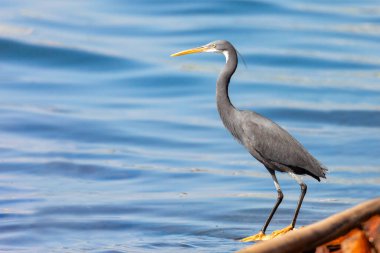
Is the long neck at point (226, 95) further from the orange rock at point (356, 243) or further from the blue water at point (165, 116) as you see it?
the orange rock at point (356, 243)

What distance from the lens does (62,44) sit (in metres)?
19.1

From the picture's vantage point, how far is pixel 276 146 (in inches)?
313

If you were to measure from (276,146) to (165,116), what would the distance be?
7.22 metres

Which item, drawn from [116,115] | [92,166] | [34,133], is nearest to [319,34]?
[116,115]

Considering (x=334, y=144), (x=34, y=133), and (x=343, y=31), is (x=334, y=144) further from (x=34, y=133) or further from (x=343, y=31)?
(x=343, y=31)

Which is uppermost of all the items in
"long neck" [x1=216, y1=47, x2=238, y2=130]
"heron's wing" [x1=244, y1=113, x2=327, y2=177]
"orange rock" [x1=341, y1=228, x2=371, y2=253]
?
"long neck" [x1=216, y1=47, x2=238, y2=130]

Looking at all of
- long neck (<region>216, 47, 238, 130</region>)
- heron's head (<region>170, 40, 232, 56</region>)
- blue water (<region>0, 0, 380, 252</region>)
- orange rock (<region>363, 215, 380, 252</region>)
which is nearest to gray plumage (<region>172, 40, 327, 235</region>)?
long neck (<region>216, 47, 238, 130</region>)

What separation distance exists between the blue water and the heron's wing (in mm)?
719

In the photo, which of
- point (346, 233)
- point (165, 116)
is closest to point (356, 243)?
point (346, 233)

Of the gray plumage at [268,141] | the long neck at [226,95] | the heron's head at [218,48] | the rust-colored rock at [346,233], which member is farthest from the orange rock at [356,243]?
the heron's head at [218,48]

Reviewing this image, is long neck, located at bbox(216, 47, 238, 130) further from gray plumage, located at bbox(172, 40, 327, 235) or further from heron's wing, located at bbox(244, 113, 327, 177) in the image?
heron's wing, located at bbox(244, 113, 327, 177)

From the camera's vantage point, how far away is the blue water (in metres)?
9.39

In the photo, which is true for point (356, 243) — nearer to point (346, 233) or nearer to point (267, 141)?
point (346, 233)

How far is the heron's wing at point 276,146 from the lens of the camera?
310 inches
